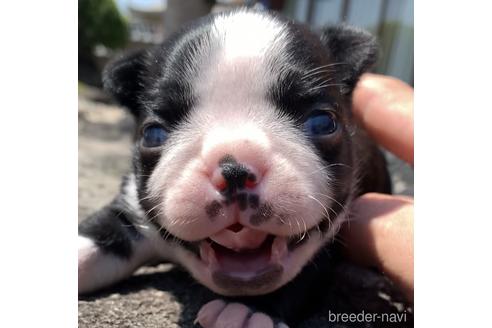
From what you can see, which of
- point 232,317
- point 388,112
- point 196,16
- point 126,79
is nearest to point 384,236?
point 232,317

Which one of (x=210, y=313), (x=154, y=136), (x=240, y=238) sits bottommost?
(x=210, y=313)

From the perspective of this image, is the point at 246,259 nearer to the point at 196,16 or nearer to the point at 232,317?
the point at 232,317

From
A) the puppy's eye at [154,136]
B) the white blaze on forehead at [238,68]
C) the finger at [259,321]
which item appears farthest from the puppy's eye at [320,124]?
the finger at [259,321]
